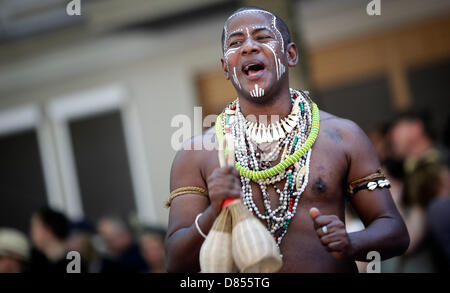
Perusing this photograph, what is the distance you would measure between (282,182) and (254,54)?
1.80 feet

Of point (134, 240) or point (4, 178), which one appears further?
point (4, 178)

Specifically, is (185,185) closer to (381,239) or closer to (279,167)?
(279,167)

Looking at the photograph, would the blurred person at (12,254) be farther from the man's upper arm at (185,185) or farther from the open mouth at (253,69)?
the open mouth at (253,69)

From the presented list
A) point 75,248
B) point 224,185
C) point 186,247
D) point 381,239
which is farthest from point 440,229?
point 75,248

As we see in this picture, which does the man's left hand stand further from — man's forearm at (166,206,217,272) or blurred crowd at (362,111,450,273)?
blurred crowd at (362,111,450,273)

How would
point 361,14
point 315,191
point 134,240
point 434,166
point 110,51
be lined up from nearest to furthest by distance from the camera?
1. point 315,191
2. point 434,166
3. point 134,240
4. point 361,14
5. point 110,51

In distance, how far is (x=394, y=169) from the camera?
5500 mm

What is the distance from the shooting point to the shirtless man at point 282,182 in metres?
2.94

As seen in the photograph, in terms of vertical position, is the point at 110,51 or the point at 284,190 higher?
the point at 110,51

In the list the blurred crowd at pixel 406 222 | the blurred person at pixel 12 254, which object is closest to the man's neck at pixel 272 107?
the blurred crowd at pixel 406 222

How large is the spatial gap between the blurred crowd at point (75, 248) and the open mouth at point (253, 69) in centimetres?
260

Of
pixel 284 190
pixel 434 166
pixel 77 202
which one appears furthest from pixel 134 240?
pixel 284 190
